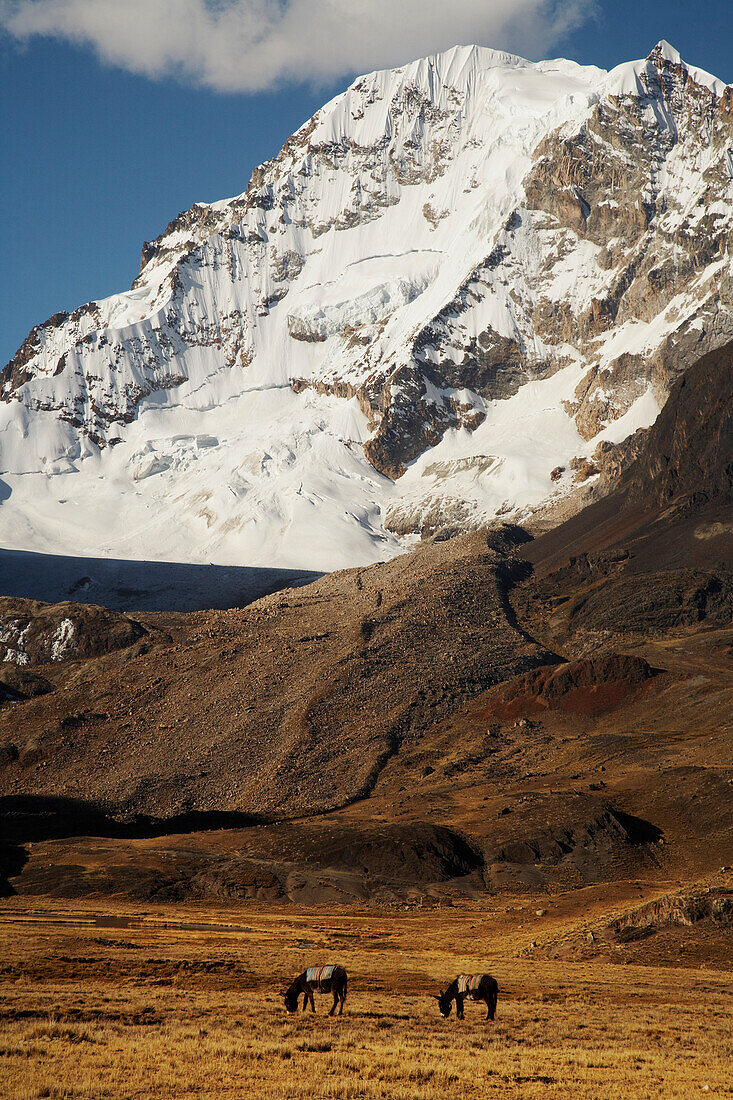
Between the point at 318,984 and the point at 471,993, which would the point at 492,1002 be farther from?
the point at 318,984

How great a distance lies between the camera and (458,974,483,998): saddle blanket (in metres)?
30.3

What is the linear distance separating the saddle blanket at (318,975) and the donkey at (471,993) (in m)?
3.72

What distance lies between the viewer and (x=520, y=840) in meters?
Answer: 80.5

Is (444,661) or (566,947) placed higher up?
(444,661)

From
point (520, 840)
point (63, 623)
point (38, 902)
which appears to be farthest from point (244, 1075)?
point (63, 623)

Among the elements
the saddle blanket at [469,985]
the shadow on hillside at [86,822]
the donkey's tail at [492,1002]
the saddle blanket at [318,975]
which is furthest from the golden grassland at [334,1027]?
the shadow on hillside at [86,822]

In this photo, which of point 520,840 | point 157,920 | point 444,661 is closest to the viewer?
point 157,920

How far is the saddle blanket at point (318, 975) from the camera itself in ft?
98.6

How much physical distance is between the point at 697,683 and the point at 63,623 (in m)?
121

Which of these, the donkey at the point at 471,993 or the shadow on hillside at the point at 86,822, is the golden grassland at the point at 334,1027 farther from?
the shadow on hillside at the point at 86,822

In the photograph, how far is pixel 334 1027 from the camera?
28.4m

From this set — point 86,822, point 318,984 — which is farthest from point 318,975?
point 86,822

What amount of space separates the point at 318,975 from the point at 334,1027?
2014 mm

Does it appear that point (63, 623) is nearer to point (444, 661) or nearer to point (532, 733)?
point (444, 661)
